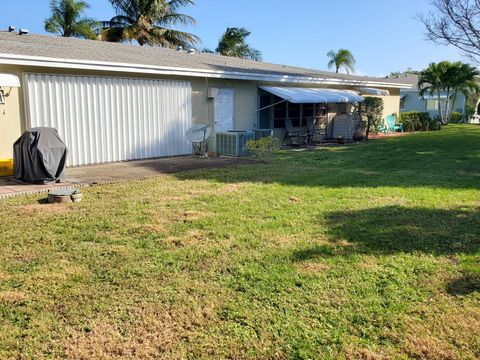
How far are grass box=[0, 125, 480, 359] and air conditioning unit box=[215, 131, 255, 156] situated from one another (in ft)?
18.1

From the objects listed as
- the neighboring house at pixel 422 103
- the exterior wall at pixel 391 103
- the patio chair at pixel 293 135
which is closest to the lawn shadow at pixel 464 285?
the patio chair at pixel 293 135

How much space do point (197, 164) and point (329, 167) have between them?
3.56 meters

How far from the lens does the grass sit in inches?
131

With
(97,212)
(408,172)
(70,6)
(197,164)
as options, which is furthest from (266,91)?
(70,6)

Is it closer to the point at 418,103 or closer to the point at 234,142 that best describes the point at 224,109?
the point at 234,142

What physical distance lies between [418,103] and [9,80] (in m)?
36.6

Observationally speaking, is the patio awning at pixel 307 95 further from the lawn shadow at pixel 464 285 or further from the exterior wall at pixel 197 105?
the lawn shadow at pixel 464 285

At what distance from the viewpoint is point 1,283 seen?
13.9ft

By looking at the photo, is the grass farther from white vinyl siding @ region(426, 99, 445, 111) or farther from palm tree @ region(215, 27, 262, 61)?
white vinyl siding @ region(426, 99, 445, 111)

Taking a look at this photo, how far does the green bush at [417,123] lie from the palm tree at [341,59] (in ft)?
51.5

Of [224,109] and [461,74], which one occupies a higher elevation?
[461,74]

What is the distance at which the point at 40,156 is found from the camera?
338 inches

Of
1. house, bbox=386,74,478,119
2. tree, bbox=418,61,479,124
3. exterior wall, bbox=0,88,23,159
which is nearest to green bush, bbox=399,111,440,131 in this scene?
tree, bbox=418,61,479,124

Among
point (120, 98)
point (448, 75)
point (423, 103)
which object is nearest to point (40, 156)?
point (120, 98)
